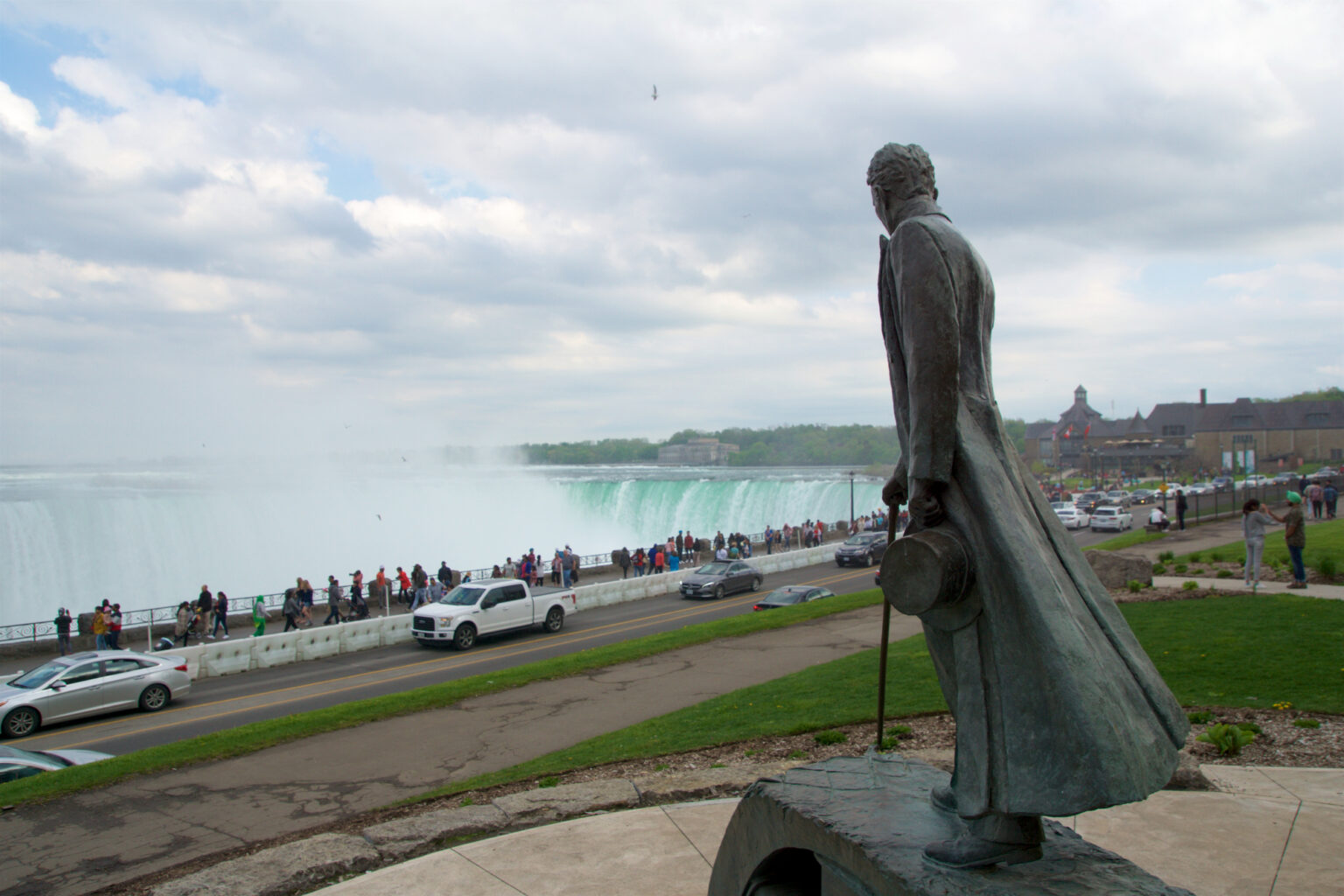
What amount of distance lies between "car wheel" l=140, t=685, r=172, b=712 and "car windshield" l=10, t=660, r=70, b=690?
1.33 metres

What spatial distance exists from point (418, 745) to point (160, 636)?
1852 cm

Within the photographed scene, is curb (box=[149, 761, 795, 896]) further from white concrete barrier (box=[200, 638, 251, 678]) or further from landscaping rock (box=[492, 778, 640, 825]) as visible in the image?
white concrete barrier (box=[200, 638, 251, 678])

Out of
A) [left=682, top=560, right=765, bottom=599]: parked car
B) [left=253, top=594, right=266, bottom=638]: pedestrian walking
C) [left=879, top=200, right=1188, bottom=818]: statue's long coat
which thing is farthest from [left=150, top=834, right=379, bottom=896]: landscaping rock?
[left=682, top=560, right=765, bottom=599]: parked car

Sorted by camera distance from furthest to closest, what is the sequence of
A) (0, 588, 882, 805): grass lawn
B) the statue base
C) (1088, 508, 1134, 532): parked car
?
(1088, 508, 1134, 532): parked car
(0, 588, 882, 805): grass lawn
the statue base

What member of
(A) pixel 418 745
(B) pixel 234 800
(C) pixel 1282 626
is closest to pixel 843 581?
(C) pixel 1282 626

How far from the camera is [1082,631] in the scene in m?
2.55

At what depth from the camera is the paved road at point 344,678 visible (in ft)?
44.4

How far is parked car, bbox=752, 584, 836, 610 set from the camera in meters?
21.7

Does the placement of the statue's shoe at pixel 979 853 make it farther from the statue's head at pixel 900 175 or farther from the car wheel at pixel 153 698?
the car wheel at pixel 153 698

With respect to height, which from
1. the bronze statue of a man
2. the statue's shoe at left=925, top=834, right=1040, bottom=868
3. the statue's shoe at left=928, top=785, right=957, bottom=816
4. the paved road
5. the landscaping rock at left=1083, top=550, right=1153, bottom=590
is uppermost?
the bronze statue of a man

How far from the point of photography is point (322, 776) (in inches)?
356

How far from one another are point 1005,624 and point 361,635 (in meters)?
20.8

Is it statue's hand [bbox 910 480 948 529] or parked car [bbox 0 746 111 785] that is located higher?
statue's hand [bbox 910 480 948 529]

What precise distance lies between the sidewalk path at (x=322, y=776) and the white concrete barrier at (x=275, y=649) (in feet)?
29.8
